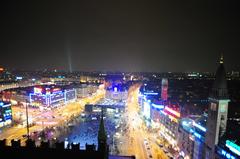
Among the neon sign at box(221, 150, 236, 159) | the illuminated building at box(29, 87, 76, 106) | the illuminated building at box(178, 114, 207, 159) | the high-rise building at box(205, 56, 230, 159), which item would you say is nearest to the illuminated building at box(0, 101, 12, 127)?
the illuminated building at box(29, 87, 76, 106)

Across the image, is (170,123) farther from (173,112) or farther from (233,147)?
(233,147)

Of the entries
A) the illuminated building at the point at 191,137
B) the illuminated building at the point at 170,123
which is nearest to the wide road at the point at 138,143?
the illuminated building at the point at 170,123

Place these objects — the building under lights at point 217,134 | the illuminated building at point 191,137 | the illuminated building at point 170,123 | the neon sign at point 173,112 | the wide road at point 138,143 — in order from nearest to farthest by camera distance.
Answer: the building under lights at point 217,134 < the illuminated building at point 191,137 < the wide road at point 138,143 < the illuminated building at point 170,123 < the neon sign at point 173,112

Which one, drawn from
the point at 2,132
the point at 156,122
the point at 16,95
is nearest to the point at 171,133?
the point at 156,122

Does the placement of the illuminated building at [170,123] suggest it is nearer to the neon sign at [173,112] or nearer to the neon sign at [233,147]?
the neon sign at [173,112]

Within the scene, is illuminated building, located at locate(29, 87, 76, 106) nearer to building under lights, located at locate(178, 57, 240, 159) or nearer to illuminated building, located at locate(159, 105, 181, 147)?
illuminated building, located at locate(159, 105, 181, 147)

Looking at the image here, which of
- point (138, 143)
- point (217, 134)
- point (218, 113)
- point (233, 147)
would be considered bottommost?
point (138, 143)

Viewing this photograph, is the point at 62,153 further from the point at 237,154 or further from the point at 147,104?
the point at 147,104

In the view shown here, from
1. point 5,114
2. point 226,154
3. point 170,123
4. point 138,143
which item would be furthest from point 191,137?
point 5,114

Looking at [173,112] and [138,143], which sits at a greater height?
[173,112]
